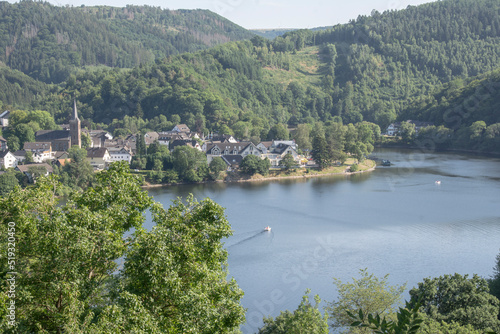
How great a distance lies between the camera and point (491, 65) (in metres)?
60.5

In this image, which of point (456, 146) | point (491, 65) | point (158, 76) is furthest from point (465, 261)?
point (491, 65)

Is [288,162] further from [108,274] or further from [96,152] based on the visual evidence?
[108,274]

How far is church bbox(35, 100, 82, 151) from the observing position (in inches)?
1238

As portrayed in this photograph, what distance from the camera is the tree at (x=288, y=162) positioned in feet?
89.7

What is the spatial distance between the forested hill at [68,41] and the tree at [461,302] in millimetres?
71661

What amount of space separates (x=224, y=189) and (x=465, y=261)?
480 inches

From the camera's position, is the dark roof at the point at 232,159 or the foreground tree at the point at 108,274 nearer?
the foreground tree at the point at 108,274

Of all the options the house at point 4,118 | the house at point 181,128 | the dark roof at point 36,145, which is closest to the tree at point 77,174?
the dark roof at point 36,145

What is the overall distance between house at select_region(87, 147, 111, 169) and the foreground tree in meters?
23.5

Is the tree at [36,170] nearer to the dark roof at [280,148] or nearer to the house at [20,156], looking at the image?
the house at [20,156]

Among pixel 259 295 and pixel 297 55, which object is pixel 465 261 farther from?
pixel 297 55

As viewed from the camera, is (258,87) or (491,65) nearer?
(258,87)

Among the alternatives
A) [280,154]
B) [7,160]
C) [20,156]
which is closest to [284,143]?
[280,154]

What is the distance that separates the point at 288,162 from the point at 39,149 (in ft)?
44.0
